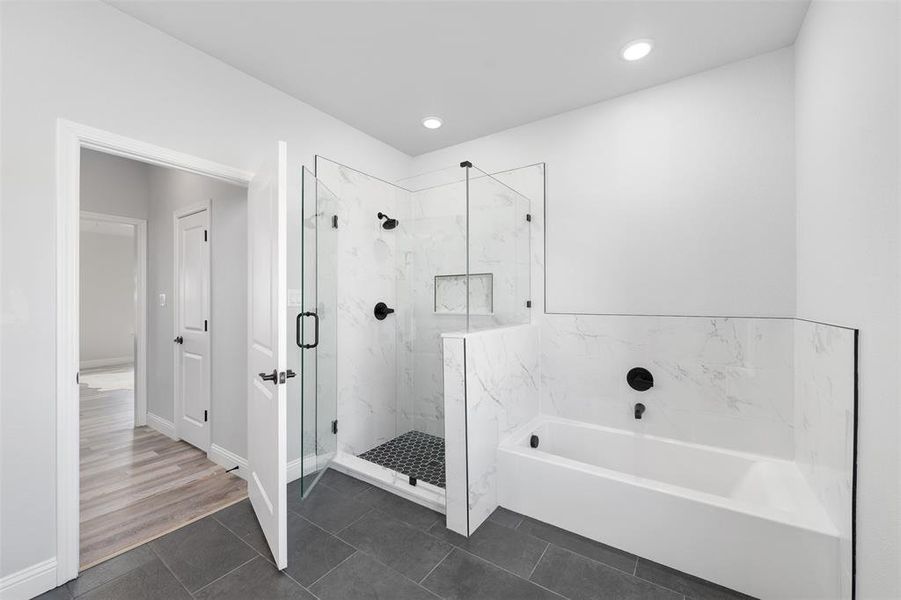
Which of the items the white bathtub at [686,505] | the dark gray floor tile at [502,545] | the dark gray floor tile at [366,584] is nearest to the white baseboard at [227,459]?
the dark gray floor tile at [366,584]

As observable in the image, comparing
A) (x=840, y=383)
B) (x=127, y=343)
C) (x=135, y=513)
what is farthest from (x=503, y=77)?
(x=127, y=343)

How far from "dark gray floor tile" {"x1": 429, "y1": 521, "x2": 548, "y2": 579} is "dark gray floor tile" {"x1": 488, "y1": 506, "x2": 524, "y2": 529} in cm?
3

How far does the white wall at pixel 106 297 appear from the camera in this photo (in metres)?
6.45

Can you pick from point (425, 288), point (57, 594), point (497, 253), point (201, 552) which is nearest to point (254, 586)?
point (201, 552)

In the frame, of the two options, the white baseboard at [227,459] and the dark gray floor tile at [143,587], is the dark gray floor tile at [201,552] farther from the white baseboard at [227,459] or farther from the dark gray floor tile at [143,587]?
the white baseboard at [227,459]

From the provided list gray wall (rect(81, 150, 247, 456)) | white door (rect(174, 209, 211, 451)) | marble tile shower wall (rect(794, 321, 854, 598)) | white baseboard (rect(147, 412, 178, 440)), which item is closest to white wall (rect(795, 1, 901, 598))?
marble tile shower wall (rect(794, 321, 854, 598))

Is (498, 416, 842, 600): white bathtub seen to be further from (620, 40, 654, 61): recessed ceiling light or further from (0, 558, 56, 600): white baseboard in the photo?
(620, 40, 654, 61): recessed ceiling light

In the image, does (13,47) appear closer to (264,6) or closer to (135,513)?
(264,6)

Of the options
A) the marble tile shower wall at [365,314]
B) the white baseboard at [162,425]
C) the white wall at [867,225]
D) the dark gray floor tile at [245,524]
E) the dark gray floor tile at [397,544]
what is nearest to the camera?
the white wall at [867,225]

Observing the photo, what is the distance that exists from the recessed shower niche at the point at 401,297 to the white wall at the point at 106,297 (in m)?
5.93

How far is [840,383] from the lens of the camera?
4.55 ft

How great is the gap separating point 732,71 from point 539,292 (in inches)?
67.5

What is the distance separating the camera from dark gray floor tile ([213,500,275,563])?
185 centimetres

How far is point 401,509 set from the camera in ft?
7.16
